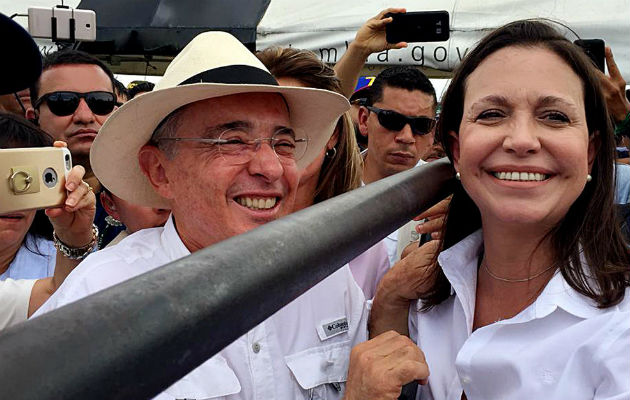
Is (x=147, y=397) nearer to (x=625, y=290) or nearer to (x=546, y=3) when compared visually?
(x=625, y=290)

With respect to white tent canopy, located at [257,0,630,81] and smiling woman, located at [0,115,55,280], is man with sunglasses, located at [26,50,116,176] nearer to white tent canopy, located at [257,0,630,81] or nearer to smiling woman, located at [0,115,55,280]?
smiling woman, located at [0,115,55,280]

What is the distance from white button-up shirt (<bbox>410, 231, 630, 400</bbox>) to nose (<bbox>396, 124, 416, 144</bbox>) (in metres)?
1.92

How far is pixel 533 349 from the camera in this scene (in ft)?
4.34

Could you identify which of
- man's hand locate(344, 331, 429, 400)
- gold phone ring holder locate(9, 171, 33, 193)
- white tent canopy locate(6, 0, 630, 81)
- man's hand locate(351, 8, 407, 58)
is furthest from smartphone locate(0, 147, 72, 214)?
white tent canopy locate(6, 0, 630, 81)

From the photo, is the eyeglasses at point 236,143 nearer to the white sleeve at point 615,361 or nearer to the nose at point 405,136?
the white sleeve at point 615,361

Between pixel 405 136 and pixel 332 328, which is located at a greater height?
pixel 332 328

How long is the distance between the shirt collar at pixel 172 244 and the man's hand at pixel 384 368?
523 millimetres

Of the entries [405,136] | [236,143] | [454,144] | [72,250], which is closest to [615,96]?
[405,136]

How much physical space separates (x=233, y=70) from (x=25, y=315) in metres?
0.99

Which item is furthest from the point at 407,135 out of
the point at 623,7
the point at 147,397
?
the point at 147,397

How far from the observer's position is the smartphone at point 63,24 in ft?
13.8

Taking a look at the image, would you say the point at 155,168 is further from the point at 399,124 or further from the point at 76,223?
the point at 399,124

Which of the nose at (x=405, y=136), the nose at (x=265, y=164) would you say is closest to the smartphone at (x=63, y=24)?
the nose at (x=405, y=136)

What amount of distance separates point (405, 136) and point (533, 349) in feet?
7.45
